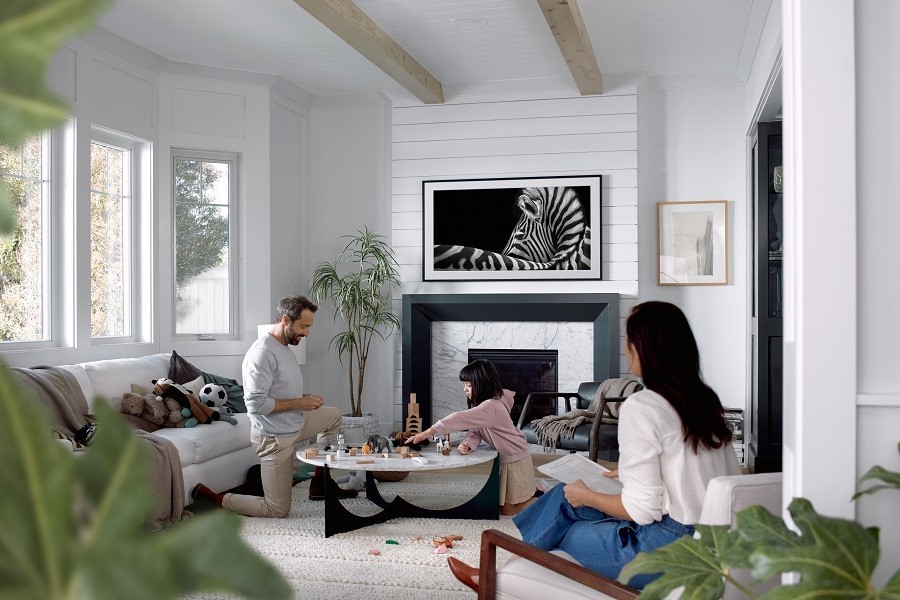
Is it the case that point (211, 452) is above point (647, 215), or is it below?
below

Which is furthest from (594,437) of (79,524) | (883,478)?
(79,524)

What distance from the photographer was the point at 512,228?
6.77 m

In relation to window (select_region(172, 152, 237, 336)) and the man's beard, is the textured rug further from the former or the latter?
window (select_region(172, 152, 237, 336))

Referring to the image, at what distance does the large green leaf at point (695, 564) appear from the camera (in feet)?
4.12

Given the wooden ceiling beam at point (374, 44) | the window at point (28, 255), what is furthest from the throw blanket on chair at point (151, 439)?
the wooden ceiling beam at point (374, 44)

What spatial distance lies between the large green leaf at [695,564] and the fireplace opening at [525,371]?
5.31 m

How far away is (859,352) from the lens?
1564 mm

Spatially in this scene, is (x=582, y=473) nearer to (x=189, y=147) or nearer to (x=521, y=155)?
(x=521, y=155)

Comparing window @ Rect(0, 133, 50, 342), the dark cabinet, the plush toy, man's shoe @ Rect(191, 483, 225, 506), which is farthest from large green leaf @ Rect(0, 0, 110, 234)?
the dark cabinet

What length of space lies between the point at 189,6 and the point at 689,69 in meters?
3.65

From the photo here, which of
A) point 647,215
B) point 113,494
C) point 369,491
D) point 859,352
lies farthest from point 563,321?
point 113,494

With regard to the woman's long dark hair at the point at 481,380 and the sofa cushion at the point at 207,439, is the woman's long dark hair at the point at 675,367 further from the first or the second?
the sofa cushion at the point at 207,439

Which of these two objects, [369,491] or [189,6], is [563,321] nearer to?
[369,491]

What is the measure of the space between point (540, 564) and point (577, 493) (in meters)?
0.33
